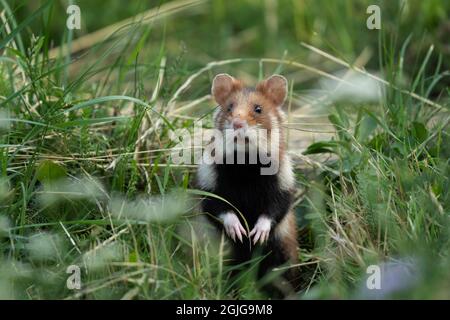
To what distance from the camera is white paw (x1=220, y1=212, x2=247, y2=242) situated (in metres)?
4.86

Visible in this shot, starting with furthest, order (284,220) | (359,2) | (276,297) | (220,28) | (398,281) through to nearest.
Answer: (220,28)
(359,2)
(284,220)
(276,297)
(398,281)

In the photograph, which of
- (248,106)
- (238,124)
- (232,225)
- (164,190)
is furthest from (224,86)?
(232,225)

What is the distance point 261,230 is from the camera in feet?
16.2

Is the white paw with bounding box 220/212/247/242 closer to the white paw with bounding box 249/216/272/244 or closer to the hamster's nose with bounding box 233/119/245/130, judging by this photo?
the white paw with bounding box 249/216/272/244

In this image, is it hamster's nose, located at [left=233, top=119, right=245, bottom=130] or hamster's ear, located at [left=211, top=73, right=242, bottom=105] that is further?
hamster's ear, located at [left=211, top=73, right=242, bottom=105]

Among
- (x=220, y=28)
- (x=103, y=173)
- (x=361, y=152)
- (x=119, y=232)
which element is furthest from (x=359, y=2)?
(x=119, y=232)

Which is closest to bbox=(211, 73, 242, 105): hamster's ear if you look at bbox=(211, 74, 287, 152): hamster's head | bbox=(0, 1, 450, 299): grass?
bbox=(211, 74, 287, 152): hamster's head

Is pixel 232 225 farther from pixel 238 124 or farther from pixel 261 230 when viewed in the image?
pixel 238 124

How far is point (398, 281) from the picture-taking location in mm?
3967

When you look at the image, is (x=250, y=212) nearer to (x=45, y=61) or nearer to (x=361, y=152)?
(x=361, y=152)

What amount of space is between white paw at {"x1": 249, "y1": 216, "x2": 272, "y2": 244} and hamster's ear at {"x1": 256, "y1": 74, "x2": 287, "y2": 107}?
2.70 feet

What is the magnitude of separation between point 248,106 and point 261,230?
32.8 inches

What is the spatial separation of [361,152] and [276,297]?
1.20 metres

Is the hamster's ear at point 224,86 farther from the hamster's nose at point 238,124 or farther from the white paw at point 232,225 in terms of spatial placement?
the white paw at point 232,225
